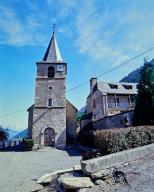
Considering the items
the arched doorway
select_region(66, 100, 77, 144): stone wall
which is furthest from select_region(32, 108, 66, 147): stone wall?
select_region(66, 100, 77, 144): stone wall

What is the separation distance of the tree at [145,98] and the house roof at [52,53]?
1417 centimetres

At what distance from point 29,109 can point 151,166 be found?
27579mm

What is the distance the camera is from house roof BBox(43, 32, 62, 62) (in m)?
30.8

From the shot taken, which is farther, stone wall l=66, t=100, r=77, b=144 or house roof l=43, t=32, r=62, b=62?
house roof l=43, t=32, r=62, b=62

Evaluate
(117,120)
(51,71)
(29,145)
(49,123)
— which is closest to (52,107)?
(49,123)

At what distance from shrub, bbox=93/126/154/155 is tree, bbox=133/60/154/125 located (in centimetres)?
974

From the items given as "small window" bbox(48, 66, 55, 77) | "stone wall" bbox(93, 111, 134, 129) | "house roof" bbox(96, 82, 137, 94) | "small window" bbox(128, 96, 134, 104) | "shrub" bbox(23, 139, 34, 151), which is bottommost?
"shrub" bbox(23, 139, 34, 151)

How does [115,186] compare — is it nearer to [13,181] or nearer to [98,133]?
[98,133]

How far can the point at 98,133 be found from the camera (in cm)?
877

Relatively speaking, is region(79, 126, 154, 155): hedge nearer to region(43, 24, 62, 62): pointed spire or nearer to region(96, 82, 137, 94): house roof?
region(43, 24, 62, 62): pointed spire

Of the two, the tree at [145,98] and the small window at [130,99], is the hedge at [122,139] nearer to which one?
the tree at [145,98]

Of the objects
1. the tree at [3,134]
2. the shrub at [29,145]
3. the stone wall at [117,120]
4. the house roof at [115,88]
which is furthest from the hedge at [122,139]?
the tree at [3,134]

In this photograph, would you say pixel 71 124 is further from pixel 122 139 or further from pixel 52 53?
pixel 122 139

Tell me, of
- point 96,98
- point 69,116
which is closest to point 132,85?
point 96,98
